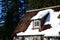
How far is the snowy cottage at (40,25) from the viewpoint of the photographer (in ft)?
102

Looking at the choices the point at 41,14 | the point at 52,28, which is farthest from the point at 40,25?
the point at 52,28

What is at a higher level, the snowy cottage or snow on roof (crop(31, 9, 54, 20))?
snow on roof (crop(31, 9, 54, 20))

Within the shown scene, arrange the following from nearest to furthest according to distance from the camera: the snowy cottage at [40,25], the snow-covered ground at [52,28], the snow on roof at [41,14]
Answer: the snow-covered ground at [52,28]
the snowy cottage at [40,25]
the snow on roof at [41,14]

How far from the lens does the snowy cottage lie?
102 feet

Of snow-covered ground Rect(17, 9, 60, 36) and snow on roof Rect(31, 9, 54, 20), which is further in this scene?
snow on roof Rect(31, 9, 54, 20)

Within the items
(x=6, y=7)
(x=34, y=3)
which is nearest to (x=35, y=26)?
(x=34, y=3)

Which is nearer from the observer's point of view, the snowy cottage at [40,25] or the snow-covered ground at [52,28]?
the snow-covered ground at [52,28]

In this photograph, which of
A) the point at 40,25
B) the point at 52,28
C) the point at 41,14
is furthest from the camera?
the point at 41,14

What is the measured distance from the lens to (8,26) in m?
50.0

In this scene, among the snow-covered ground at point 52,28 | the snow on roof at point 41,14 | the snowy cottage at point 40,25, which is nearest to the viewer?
the snow-covered ground at point 52,28

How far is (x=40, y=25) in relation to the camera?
33.6 meters

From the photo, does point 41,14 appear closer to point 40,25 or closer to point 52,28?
point 40,25

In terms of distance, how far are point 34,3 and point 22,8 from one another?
211 inches

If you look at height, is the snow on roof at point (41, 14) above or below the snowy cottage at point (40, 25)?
above
